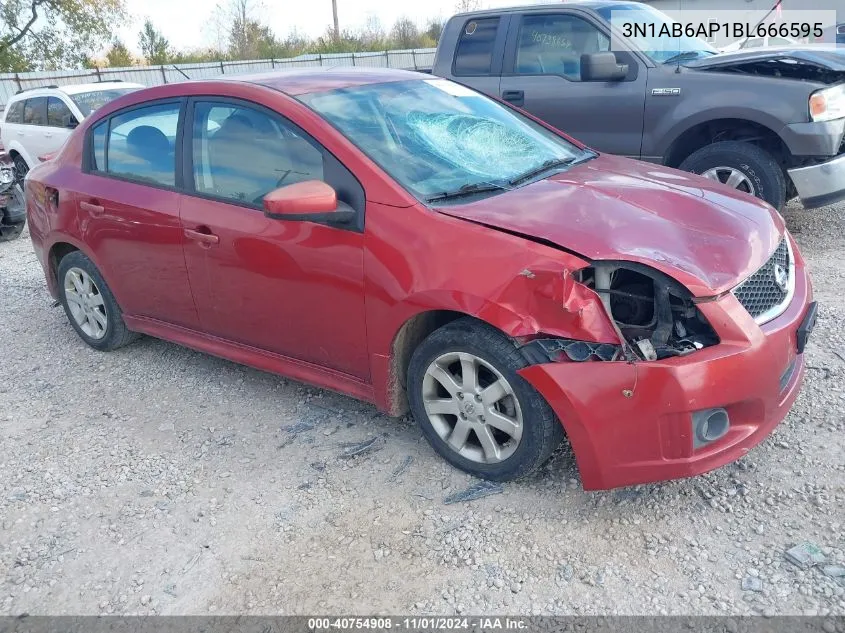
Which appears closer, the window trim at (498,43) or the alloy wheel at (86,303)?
the alloy wheel at (86,303)

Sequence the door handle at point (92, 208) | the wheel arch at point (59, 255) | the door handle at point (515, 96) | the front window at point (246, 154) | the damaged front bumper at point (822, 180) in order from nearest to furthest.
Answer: the front window at point (246, 154), the door handle at point (92, 208), the wheel arch at point (59, 255), the damaged front bumper at point (822, 180), the door handle at point (515, 96)

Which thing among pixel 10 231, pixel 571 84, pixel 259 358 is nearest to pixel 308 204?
pixel 259 358

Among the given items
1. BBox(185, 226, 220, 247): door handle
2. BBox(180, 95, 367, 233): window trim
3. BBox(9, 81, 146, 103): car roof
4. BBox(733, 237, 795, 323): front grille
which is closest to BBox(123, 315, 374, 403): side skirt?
BBox(185, 226, 220, 247): door handle

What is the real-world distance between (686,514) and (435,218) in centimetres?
155

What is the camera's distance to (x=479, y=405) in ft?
9.61

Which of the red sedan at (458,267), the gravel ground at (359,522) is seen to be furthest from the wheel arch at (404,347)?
the gravel ground at (359,522)

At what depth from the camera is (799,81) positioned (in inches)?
215

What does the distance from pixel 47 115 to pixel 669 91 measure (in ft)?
29.4

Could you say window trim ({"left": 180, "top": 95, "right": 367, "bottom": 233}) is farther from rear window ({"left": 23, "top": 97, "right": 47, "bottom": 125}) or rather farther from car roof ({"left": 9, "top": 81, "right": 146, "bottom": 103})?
rear window ({"left": 23, "top": 97, "right": 47, "bottom": 125})

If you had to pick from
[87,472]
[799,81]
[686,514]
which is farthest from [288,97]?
[799,81]

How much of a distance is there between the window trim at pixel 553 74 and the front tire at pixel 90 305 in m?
4.22

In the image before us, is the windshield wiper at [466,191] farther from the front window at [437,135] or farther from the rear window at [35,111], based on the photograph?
the rear window at [35,111]

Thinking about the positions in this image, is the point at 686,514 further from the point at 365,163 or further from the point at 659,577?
the point at 365,163

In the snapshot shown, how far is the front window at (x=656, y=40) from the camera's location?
620cm
